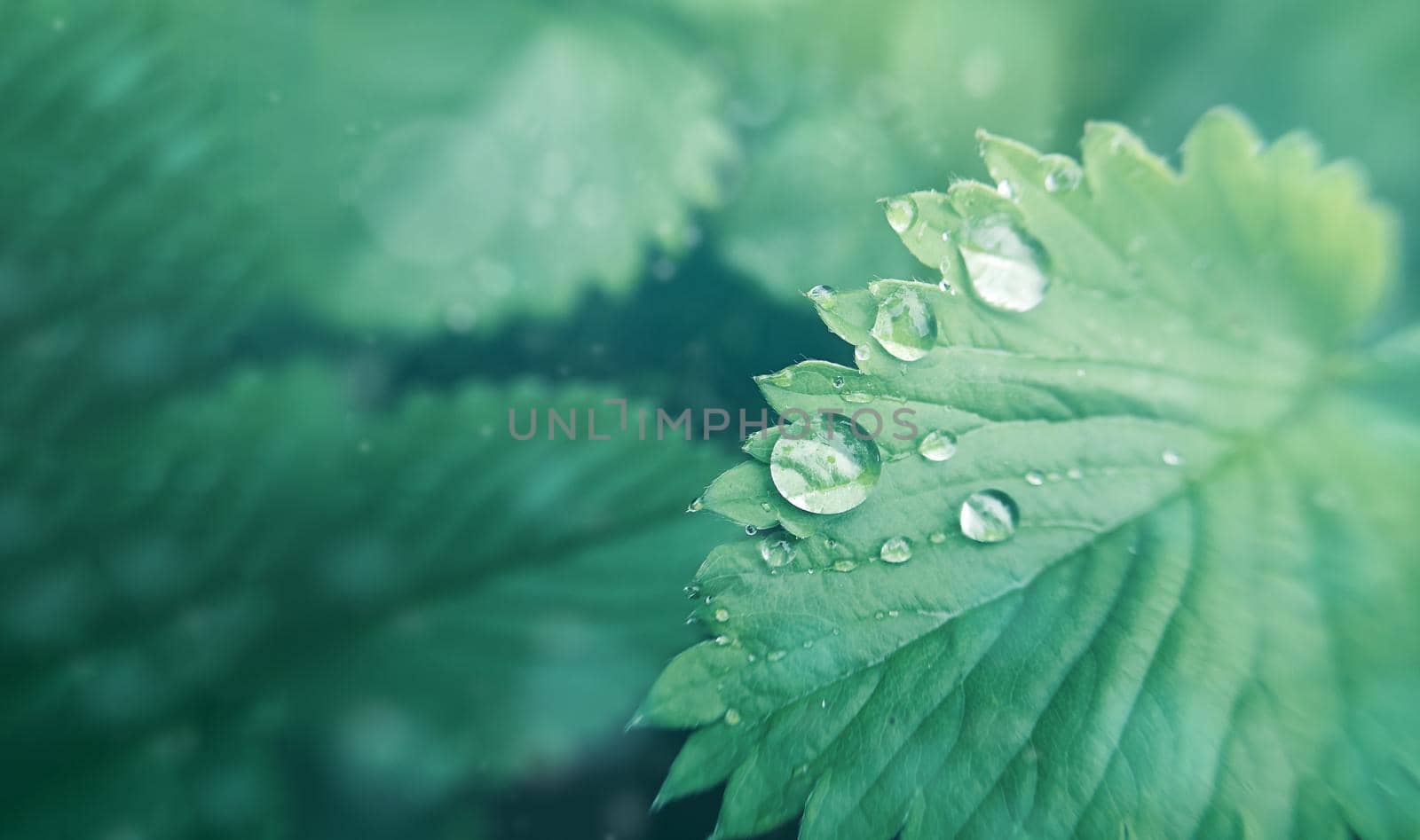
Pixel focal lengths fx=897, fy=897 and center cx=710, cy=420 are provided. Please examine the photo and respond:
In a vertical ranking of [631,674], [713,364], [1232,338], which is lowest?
[631,674]

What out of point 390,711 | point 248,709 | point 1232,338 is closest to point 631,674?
point 390,711

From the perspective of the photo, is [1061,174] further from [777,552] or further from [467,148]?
[467,148]

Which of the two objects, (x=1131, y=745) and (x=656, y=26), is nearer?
(x=1131, y=745)

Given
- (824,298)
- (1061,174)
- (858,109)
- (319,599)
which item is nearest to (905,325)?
(824,298)

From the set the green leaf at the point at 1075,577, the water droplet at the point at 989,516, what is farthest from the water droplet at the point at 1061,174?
the water droplet at the point at 989,516

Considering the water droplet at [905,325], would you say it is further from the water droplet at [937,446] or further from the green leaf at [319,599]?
the green leaf at [319,599]

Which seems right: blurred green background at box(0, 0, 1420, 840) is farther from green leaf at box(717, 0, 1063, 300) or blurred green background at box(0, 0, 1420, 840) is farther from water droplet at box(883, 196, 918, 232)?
water droplet at box(883, 196, 918, 232)

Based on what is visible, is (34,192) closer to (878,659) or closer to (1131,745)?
(878,659)
